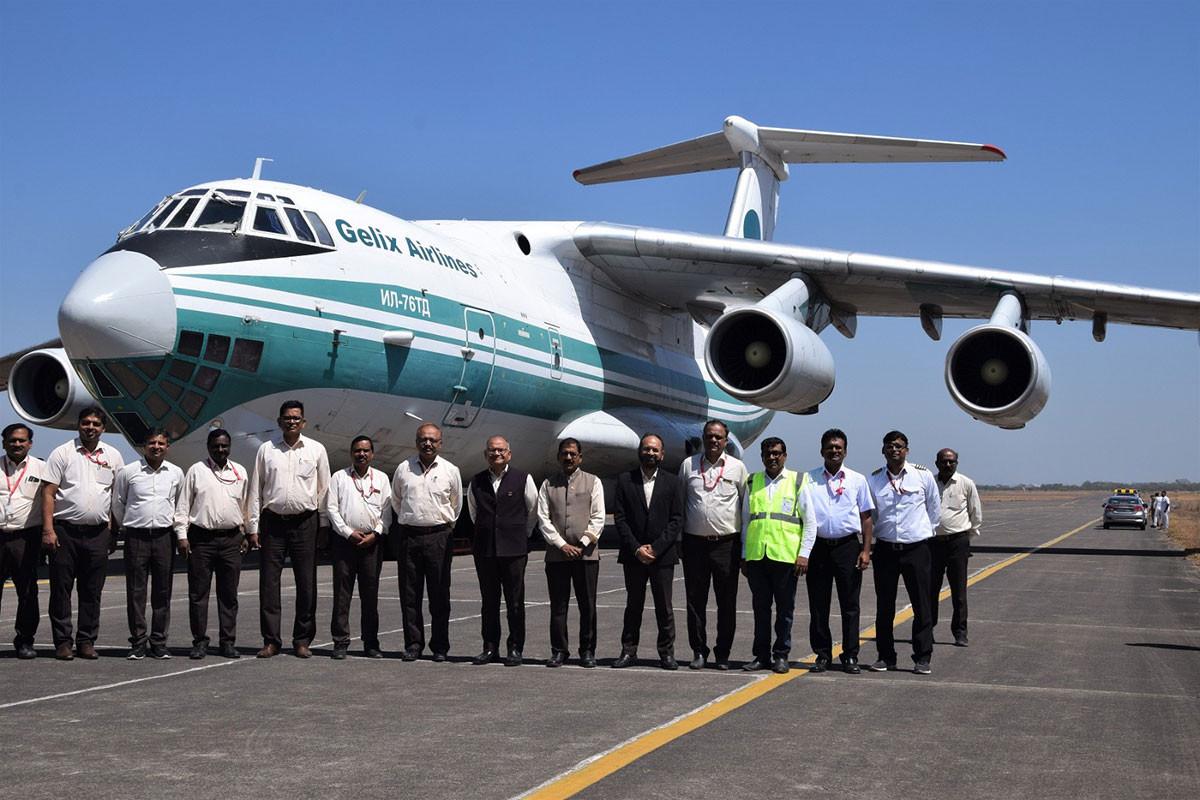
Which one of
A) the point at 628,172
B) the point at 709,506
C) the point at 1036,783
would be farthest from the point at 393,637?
the point at 628,172

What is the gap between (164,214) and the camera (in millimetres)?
12883

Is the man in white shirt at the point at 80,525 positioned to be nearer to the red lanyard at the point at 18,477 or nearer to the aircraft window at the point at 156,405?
the red lanyard at the point at 18,477

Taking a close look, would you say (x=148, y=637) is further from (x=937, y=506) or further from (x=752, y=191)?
(x=752, y=191)

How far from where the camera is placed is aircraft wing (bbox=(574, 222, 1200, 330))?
18.3 m

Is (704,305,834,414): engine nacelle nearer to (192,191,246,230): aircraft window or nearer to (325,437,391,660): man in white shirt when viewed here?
(192,191,246,230): aircraft window

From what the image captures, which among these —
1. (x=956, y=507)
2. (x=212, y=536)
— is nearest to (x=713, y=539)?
(x=956, y=507)

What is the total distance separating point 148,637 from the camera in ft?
27.7

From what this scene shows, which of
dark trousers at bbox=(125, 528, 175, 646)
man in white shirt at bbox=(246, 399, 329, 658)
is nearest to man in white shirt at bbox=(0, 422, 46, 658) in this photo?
dark trousers at bbox=(125, 528, 175, 646)

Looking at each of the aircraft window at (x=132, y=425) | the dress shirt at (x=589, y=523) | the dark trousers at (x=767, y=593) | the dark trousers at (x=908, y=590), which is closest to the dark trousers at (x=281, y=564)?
the dress shirt at (x=589, y=523)

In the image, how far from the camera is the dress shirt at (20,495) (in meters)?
8.30

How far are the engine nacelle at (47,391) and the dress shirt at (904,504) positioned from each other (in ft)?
42.5

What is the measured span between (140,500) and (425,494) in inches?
71.9

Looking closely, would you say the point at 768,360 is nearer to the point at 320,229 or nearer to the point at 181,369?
the point at 320,229

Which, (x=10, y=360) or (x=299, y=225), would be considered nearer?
(x=299, y=225)
